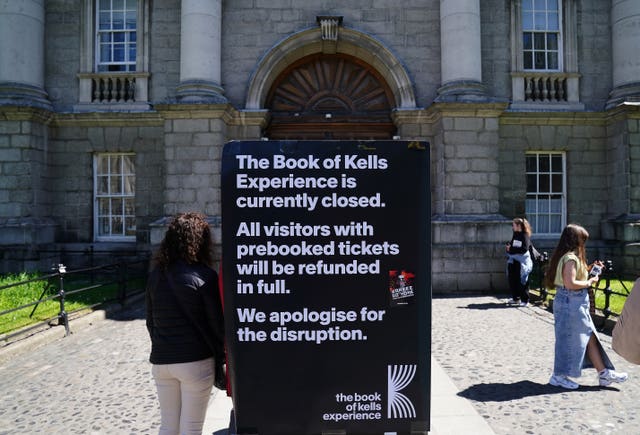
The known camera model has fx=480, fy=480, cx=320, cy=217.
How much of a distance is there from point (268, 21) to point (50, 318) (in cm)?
938

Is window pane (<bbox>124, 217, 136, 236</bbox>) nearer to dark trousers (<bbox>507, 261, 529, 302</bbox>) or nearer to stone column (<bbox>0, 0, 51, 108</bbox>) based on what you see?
stone column (<bbox>0, 0, 51, 108</bbox>)

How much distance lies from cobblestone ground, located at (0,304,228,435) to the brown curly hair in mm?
2210

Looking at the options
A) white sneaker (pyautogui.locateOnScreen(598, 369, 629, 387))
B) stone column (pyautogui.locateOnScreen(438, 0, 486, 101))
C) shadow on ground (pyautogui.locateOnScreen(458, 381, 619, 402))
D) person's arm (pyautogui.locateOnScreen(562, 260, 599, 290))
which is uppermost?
stone column (pyautogui.locateOnScreen(438, 0, 486, 101))

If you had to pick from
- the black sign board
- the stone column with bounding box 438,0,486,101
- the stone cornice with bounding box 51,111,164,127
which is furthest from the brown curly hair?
the stone cornice with bounding box 51,111,164,127

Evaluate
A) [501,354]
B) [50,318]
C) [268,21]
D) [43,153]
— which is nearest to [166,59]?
[268,21]

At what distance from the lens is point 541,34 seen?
1413 centimetres

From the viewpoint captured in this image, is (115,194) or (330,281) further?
(115,194)

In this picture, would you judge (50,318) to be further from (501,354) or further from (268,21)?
(268,21)

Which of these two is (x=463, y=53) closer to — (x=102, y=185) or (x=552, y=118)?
(x=552, y=118)

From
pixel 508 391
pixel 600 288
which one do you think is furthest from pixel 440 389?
pixel 600 288

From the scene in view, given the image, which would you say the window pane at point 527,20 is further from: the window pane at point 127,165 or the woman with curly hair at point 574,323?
the window pane at point 127,165

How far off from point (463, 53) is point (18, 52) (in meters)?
12.0

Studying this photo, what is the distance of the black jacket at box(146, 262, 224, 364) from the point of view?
307 centimetres

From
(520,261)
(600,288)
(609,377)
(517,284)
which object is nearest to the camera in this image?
(609,377)
